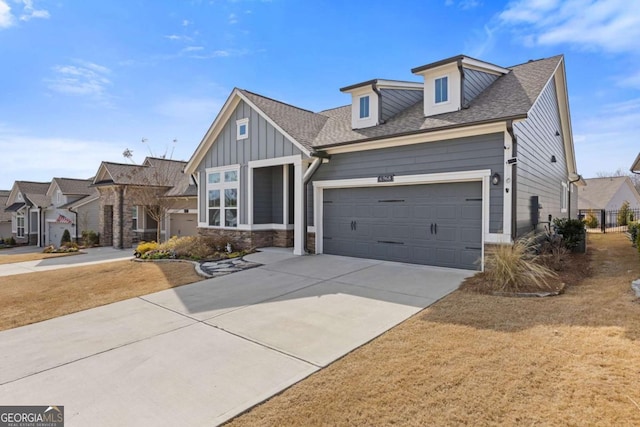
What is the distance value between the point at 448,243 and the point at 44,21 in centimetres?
1378

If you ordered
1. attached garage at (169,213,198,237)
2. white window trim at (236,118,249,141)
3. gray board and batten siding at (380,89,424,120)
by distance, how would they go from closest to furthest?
gray board and batten siding at (380,89,424,120) → white window trim at (236,118,249,141) → attached garage at (169,213,198,237)

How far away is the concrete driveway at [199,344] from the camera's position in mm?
3395

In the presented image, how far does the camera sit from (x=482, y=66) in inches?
390

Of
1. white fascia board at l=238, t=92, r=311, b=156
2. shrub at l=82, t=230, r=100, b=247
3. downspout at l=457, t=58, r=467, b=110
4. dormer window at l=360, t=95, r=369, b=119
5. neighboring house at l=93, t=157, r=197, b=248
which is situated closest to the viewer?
downspout at l=457, t=58, r=467, b=110

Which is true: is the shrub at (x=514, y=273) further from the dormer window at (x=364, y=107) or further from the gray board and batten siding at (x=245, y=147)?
the gray board and batten siding at (x=245, y=147)

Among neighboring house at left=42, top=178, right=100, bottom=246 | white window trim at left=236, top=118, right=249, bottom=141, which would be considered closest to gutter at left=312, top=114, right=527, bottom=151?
white window trim at left=236, top=118, right=249, bottom=141

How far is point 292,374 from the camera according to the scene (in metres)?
3.79

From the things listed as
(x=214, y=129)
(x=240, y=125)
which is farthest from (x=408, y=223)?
(x=214, y=129)

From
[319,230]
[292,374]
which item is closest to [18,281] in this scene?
[319,230]

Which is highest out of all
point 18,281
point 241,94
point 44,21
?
point 44,21

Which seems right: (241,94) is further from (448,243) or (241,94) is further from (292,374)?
(292,374)

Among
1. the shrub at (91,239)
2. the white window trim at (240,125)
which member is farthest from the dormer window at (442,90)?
the shrub at (91,239)

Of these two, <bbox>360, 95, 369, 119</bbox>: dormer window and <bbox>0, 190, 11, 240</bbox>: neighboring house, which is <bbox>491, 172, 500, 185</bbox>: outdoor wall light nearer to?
<bbox>360, 95, 369, 119</bbox>: dormer window

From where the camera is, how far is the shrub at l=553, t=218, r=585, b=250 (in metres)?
11.0
